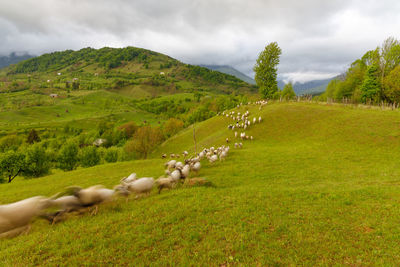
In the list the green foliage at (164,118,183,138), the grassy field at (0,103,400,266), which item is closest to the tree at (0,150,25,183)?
the grassy field at (0,103,400,266)

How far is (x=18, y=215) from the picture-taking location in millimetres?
8328

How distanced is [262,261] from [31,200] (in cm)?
1111

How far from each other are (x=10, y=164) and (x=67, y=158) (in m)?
12.3

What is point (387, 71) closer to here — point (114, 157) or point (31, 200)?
point (31, 200)

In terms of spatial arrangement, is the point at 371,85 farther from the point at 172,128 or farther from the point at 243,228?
the point at 172,128

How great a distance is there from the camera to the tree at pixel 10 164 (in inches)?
1701

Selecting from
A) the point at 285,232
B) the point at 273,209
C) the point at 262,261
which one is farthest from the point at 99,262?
the point at 273,209

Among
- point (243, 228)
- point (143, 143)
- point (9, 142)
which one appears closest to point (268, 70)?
point (143, 143)

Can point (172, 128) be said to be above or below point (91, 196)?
below

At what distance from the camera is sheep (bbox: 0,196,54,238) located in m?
8.06

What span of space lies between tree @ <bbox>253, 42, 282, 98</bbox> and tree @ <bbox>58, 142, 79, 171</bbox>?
6516 cm

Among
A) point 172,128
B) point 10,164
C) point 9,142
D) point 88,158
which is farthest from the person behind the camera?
point 9,142

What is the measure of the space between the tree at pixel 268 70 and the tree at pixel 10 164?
240 ft

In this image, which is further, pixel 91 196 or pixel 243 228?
pixel 91 196
